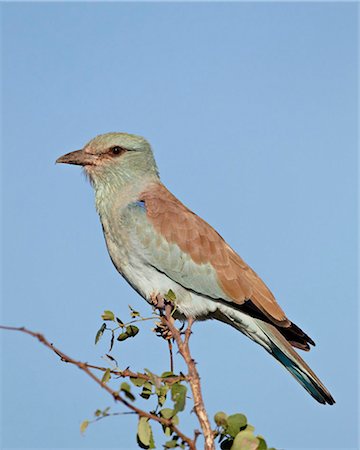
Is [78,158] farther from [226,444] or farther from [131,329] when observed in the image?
[226,444]

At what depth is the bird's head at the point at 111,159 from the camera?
273 inches

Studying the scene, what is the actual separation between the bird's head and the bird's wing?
444 mm

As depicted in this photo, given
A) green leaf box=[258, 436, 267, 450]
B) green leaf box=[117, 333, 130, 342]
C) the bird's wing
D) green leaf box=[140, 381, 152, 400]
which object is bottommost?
green leaf box=[258, 436, 267, 450]

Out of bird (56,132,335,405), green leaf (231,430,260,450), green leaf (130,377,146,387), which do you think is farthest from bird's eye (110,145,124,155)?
green leaf (231,430,260,450)

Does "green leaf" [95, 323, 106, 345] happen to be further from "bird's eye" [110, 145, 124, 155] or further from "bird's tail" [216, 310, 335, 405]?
"bird's eye" [110, 145, 124, 155]

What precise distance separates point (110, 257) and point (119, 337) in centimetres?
242

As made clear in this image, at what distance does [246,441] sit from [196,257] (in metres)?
3.40

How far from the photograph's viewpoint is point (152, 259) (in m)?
6.25

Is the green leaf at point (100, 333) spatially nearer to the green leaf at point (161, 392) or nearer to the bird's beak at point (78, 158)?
the green leaf at point (161, 392)

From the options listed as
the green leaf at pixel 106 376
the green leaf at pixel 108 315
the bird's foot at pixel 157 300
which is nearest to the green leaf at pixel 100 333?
the green leaf at pixel 108 315

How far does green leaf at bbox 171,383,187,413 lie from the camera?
10.1ft

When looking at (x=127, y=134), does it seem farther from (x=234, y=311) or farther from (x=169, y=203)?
(x=234, y=311)

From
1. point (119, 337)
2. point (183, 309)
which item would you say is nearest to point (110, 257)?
point (183, 309)

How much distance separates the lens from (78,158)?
6938mm
